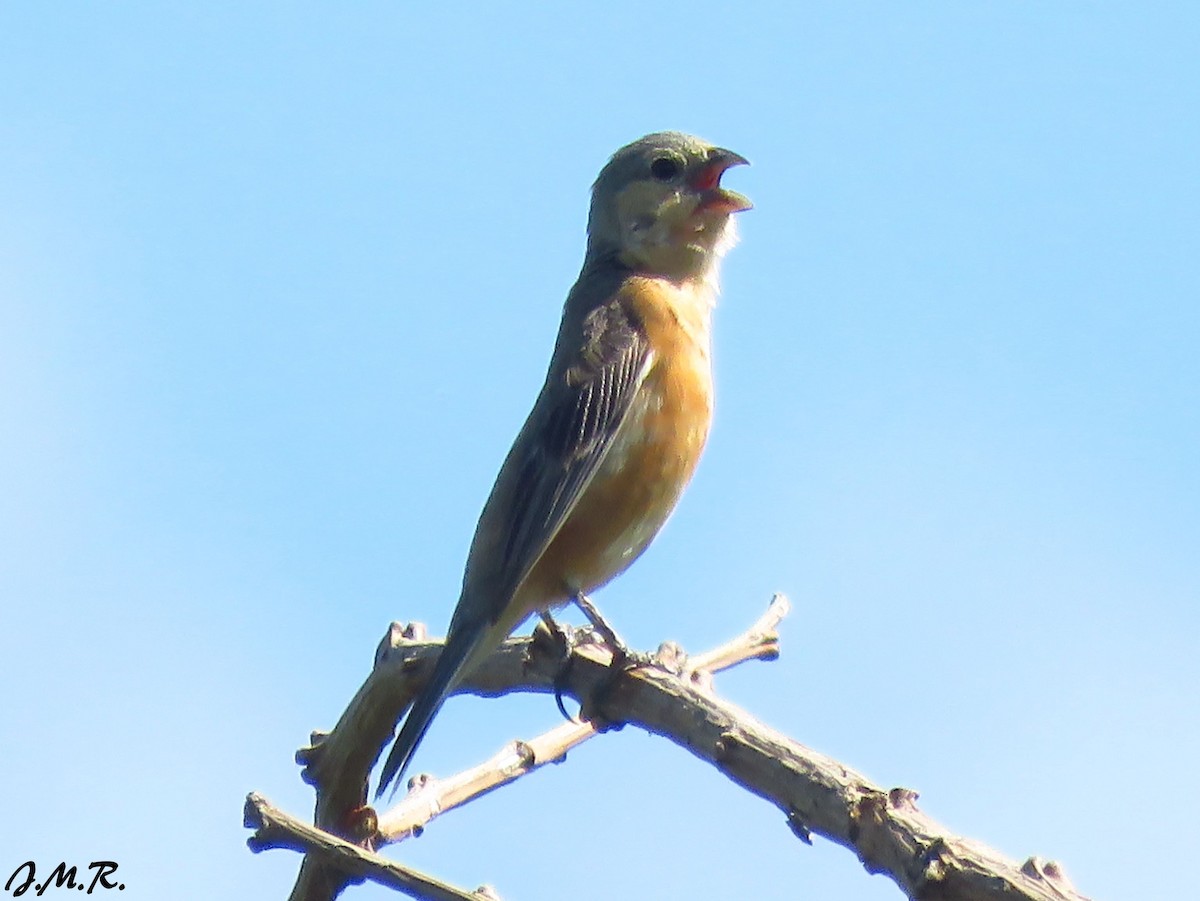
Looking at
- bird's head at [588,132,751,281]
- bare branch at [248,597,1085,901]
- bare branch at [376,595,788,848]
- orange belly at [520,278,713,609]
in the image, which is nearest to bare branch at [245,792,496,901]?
bare branch at [248,597,1085,901]

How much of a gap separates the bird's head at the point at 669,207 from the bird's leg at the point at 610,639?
5.83 feet

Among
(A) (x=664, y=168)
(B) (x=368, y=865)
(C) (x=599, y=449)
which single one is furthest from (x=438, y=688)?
(A) (x=664, y=168)

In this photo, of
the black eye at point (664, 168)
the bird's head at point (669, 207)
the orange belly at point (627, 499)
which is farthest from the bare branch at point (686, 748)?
the black eye at point (664, 168)

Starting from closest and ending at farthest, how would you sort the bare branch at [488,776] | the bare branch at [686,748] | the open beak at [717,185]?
the bare branch at [686,748] < the bare branch at [488,776] < the open beak at [717,185]

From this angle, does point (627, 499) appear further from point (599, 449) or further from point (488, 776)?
point (488, 776)

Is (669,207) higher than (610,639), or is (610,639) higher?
(669,207)

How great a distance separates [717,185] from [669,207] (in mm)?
251

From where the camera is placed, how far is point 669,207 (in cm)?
739

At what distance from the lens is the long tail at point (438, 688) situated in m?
5.38

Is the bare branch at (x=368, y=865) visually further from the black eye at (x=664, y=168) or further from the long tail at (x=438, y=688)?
the black eye at (x=664, y=168)

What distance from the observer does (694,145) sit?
7.50m

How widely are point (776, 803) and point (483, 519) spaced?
2.73 meters

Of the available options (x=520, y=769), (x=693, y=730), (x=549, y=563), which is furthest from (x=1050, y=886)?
(x=549, y=563)

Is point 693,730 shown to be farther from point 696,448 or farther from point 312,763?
point 696,448
